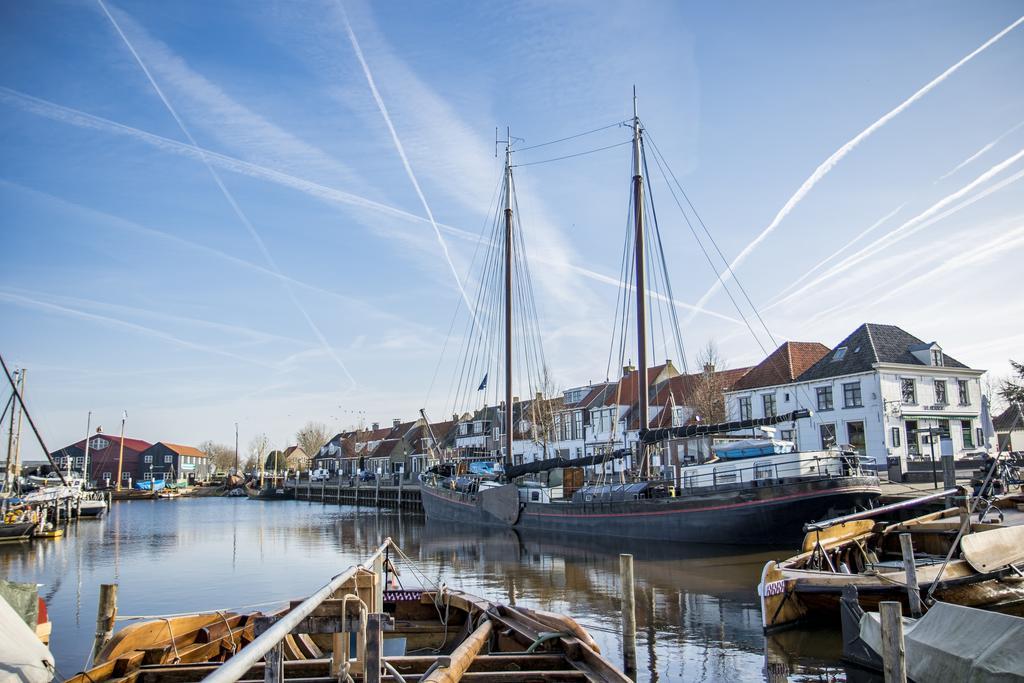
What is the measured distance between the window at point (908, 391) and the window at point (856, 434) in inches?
124

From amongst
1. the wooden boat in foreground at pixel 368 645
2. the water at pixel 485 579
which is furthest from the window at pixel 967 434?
the wooden boat in foreground at pixel 368 645

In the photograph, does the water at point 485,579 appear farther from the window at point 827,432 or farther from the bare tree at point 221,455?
the bare tree at point 221,455

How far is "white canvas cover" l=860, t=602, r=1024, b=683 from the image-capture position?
7.86 metres

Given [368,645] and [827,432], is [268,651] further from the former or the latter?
[827,432]

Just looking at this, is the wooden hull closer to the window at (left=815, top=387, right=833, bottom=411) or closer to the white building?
the white building

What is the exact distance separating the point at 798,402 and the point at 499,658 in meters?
42.0

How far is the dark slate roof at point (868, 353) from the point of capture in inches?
1681

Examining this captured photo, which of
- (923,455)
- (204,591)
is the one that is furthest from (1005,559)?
(923,455)

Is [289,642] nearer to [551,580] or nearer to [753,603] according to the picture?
[753,603]

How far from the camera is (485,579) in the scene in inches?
850

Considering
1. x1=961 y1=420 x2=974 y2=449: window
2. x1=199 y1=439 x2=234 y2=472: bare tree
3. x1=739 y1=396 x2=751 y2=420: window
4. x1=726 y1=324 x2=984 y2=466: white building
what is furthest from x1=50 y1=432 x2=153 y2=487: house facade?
x1=961 y1=420 x2=974 y2=449: window

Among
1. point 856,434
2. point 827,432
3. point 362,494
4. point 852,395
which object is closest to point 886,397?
point 852,395

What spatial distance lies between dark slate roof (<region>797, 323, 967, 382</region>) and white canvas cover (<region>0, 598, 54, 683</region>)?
43.0m

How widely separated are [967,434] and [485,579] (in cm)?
3788
